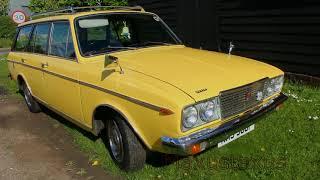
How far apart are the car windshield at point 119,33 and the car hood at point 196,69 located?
26cm

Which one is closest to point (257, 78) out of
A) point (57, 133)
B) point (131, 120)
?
point (131, 120)

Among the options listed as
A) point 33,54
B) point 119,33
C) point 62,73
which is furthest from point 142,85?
point 33,54

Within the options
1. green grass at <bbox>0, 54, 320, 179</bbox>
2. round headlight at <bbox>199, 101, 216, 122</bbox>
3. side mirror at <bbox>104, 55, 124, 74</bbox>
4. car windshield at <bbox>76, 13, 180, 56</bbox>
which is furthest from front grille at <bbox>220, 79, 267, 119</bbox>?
car windshield at <bbox>76, 13, 180, 56</bbox>

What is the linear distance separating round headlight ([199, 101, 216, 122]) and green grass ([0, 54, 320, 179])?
84 centimetres

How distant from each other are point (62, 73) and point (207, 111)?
8.05 ft

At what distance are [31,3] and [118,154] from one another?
20.8 metres

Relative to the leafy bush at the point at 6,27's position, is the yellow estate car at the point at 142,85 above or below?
above

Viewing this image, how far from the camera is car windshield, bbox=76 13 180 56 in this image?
17.3 ft

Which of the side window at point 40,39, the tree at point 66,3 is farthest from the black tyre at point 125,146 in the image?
the tree at point 66,3

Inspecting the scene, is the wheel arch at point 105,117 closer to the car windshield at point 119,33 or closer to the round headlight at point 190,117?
the round headlight at point 190,117

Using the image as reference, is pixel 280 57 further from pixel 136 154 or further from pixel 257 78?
pixel 136 154

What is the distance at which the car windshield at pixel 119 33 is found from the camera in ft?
17.3

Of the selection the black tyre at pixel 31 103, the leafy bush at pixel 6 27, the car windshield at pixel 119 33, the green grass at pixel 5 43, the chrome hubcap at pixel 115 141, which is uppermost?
the car windshield at pixel 119 33

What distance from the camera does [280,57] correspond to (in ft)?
27.0
